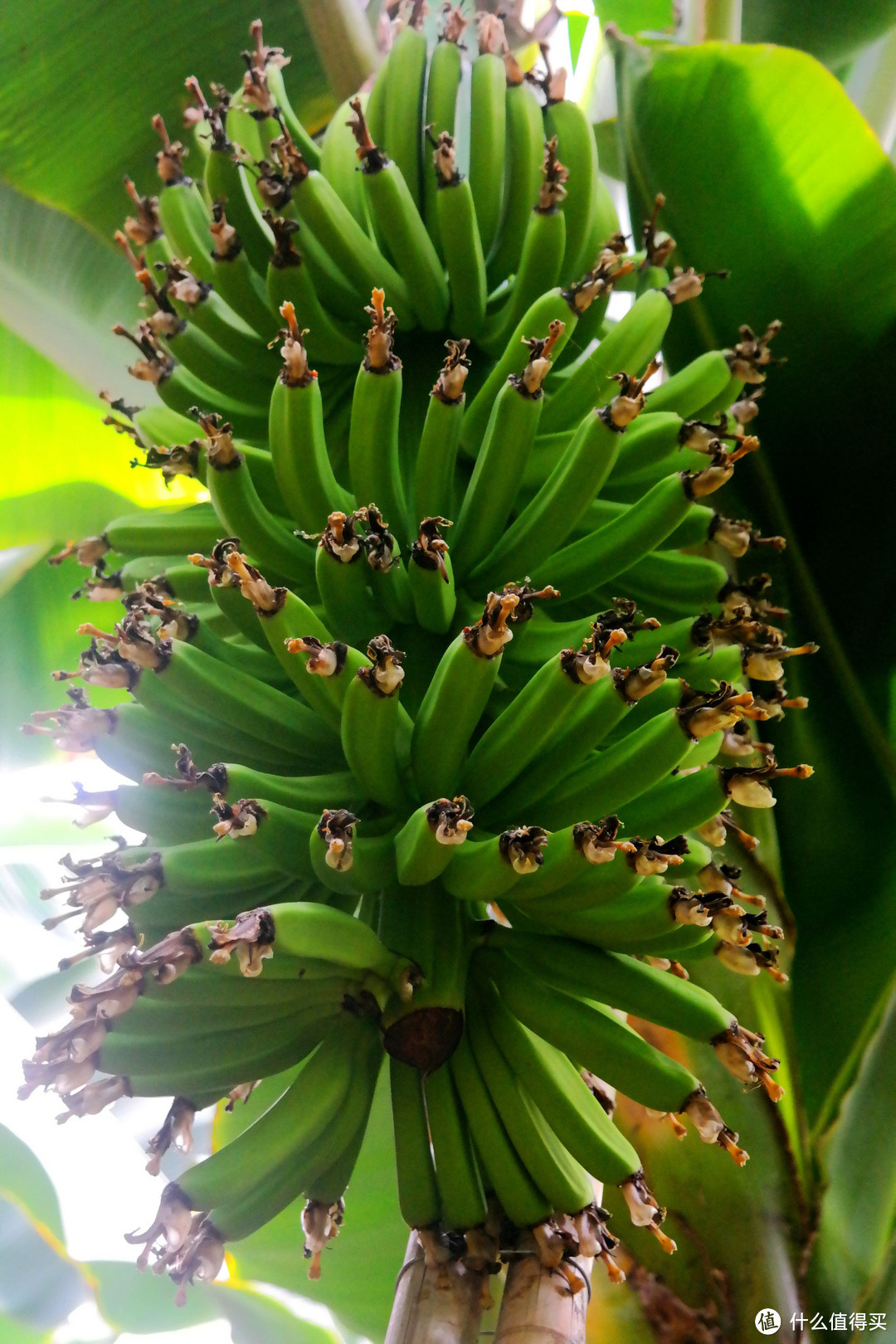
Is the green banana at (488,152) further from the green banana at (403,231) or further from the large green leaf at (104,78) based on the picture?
the large green leaf at (104,78)

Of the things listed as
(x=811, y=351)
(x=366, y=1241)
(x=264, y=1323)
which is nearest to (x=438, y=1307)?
(x=366, y=1241)

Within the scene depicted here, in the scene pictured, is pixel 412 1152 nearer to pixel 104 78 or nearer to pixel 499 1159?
pixel 499 1159

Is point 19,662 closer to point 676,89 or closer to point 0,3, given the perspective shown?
point 0,3

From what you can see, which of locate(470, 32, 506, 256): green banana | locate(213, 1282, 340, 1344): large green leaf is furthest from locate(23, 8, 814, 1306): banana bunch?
locate(213, 1282, 340, 1344): large green leaf

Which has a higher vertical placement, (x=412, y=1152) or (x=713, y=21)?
(x=713, y=21)

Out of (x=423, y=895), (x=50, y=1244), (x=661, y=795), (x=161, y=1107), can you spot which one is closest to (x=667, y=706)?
(x=661, y=795)

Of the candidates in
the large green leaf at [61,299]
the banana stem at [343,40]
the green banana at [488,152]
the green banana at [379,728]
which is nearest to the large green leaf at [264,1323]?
the green banana at [379,728]

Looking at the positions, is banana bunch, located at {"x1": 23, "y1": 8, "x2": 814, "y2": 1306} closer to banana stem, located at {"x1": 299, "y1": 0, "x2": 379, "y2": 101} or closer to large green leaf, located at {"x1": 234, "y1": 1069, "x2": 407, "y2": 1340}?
large green leaf, located at {"x1": 234, "y1": 1069, "x2": 407, "y2": 1340}

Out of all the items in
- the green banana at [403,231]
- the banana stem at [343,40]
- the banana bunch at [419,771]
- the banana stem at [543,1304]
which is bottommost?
the banana stem at [543,1304]
